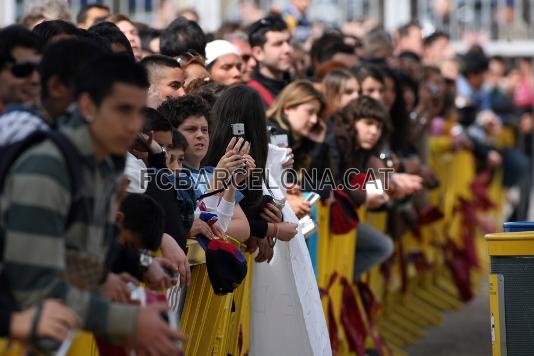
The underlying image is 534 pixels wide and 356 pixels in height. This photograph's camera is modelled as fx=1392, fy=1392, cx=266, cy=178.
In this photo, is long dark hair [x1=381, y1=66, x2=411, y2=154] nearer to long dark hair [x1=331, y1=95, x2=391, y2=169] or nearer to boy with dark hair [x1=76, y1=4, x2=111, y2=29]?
long dark hair [x1=331, y1=95, x2=391, y2=169]

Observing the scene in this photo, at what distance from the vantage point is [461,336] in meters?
11.8

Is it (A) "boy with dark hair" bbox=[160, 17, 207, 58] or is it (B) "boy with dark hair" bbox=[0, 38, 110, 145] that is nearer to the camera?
(B) "boy with dark hair" bbox=[0, 38, 110, 145]

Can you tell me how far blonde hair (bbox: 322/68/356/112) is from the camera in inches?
433

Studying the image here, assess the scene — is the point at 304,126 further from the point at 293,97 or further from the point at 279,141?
the point at 279,141

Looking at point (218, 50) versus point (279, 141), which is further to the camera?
point (218, 50)

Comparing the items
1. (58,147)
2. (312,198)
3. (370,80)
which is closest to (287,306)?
(312,198)

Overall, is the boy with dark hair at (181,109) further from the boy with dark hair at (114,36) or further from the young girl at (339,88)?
the young girl at (339,88)

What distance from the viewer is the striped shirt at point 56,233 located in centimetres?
440

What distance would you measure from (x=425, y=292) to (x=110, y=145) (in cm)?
946

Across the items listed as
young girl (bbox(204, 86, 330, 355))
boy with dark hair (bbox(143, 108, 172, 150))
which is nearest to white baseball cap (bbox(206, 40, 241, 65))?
young girl (bbox(204, 86, 330, 355))

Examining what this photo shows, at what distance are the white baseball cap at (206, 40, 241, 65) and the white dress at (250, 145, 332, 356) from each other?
5.49 feet

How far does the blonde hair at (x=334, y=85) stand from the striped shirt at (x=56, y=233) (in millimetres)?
6436

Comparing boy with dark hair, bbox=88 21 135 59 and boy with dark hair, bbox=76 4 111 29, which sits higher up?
boy with dark hair, bbox=76 4 111 29

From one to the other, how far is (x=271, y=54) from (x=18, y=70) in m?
5.77
